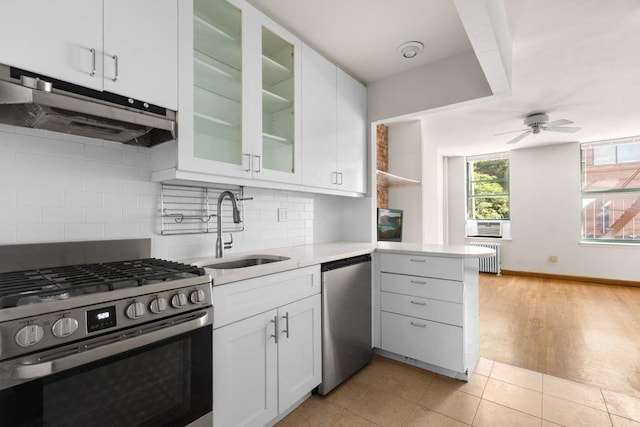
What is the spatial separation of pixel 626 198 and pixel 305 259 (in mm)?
6668

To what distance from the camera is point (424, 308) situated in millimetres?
2223

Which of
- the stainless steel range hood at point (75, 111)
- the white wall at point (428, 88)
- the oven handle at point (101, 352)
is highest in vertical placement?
the white wall at point (428, 88)

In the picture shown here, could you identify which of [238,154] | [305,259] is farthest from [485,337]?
[238,154]

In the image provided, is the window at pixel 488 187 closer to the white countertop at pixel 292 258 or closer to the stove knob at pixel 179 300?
the white countertop at pixel 292 258

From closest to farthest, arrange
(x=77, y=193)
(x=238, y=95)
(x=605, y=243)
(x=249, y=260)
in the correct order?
1. (x=77, y=193)
2. (x=238, y=95)
3. (x=249, y=260)
4. (x=605, y=243)

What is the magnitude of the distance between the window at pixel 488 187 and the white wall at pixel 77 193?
6.34m

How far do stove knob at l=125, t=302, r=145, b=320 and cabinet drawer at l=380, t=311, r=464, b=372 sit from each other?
1821mm

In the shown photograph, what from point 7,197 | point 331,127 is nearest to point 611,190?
point 331,127

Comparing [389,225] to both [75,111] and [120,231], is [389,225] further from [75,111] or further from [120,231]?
[75,111]

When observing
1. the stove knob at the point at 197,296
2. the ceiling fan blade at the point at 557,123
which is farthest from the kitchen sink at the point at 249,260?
the ceiling fan blade at the point at 557,123

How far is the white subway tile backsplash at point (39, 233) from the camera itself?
129 cm

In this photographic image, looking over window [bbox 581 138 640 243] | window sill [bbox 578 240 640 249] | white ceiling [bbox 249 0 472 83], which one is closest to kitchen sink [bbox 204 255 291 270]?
white ceiling [bbox 249 0 472 83]

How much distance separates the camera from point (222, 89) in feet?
5.76

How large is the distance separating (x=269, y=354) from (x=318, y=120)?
5.53 feet
